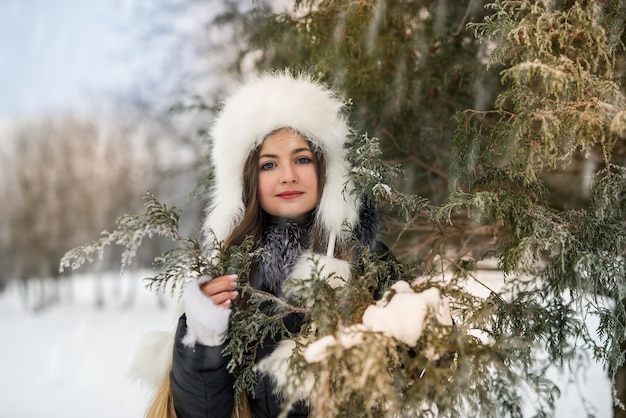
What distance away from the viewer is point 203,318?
1.35 metres

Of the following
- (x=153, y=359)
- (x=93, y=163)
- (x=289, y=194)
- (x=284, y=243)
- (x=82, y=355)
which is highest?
(x=289, y=194)

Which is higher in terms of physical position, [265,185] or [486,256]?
[265,185]

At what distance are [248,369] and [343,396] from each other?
38cm

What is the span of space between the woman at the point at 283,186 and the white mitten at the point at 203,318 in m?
0.24

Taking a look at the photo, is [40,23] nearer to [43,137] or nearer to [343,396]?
[43,137]

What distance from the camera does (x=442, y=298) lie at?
1237 millimetres

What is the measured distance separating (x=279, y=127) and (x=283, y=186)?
0.63 feet

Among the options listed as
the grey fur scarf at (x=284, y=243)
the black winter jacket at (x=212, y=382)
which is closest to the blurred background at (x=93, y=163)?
the grey fur scarf at (x=284, y=243)

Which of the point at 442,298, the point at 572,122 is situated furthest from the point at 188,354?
the point at 572,122

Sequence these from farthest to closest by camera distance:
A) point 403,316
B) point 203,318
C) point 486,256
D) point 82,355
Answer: point 82,355 → point 486,256 → point 203,318 → point 403,316

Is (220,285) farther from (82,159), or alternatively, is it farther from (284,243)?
(82,159)

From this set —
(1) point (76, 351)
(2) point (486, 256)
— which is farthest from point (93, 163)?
(2) point (486, 256)

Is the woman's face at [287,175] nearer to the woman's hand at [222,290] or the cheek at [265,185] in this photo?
the cheek at [265,185]

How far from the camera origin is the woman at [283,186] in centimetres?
163
